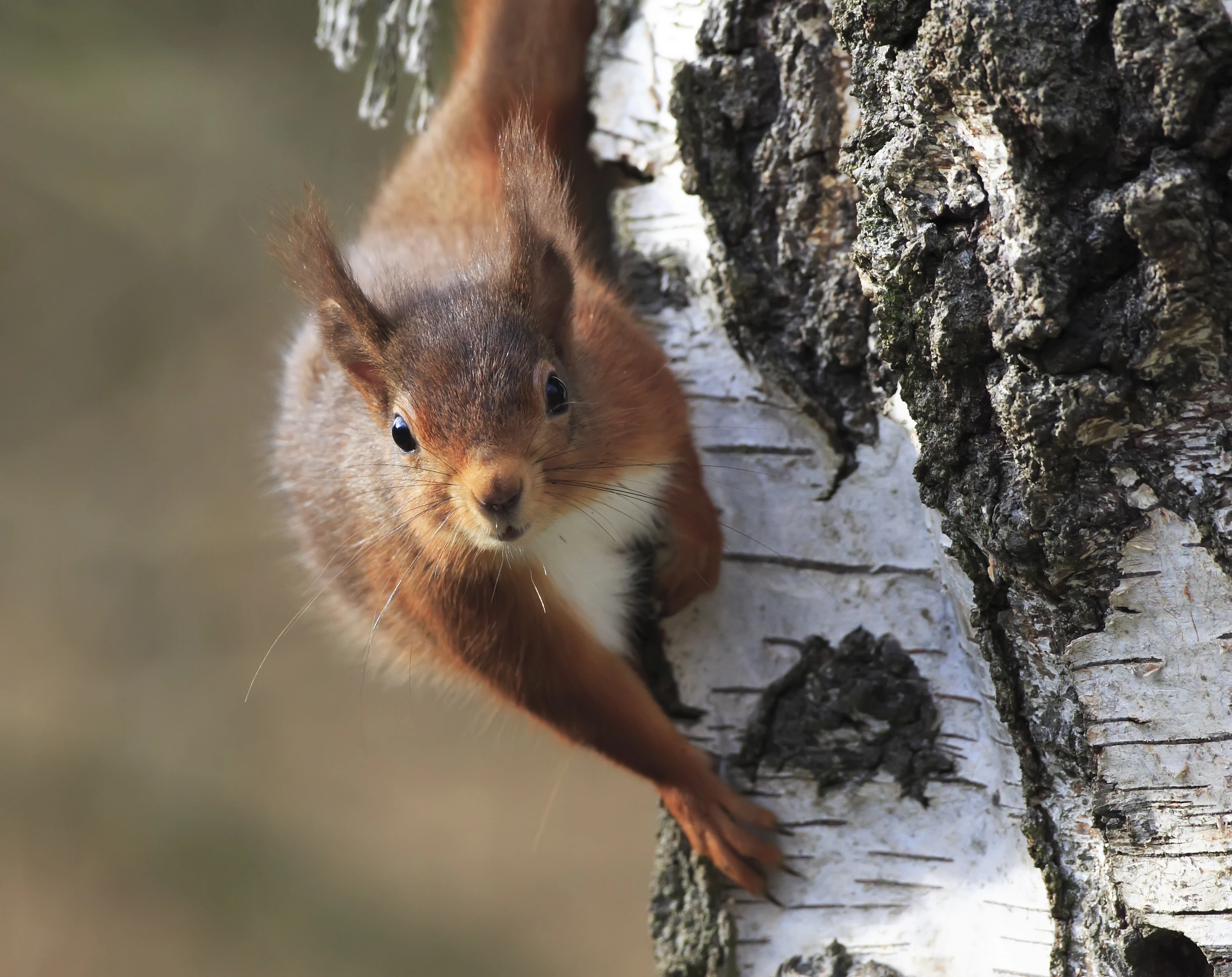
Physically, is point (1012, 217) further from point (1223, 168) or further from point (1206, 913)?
point (1206, 913)

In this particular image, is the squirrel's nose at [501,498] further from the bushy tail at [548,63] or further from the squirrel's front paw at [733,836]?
the bushy tail at [548,63]

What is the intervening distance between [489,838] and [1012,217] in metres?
3.40

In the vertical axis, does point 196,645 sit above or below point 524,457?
above

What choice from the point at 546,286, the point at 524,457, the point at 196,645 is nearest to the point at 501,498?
the point at 524,457

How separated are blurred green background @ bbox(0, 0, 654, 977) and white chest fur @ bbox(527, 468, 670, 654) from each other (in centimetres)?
206

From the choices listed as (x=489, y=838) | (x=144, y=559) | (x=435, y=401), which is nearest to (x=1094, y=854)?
(x=435, y=401)

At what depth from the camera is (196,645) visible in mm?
3889

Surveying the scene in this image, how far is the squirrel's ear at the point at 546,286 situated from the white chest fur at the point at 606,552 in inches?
9.3

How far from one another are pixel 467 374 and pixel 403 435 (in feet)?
0.43

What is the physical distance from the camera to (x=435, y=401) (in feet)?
4.63

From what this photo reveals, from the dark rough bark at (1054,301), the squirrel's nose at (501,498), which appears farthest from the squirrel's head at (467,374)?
the dark rough bark at (1054,301)

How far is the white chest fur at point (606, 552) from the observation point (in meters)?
1.65

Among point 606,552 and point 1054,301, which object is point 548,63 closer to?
point 606,552

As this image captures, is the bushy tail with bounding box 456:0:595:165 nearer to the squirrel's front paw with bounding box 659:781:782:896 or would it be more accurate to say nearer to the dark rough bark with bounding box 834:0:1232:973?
the dark rough bark with bounding box 834:0:1232:973
